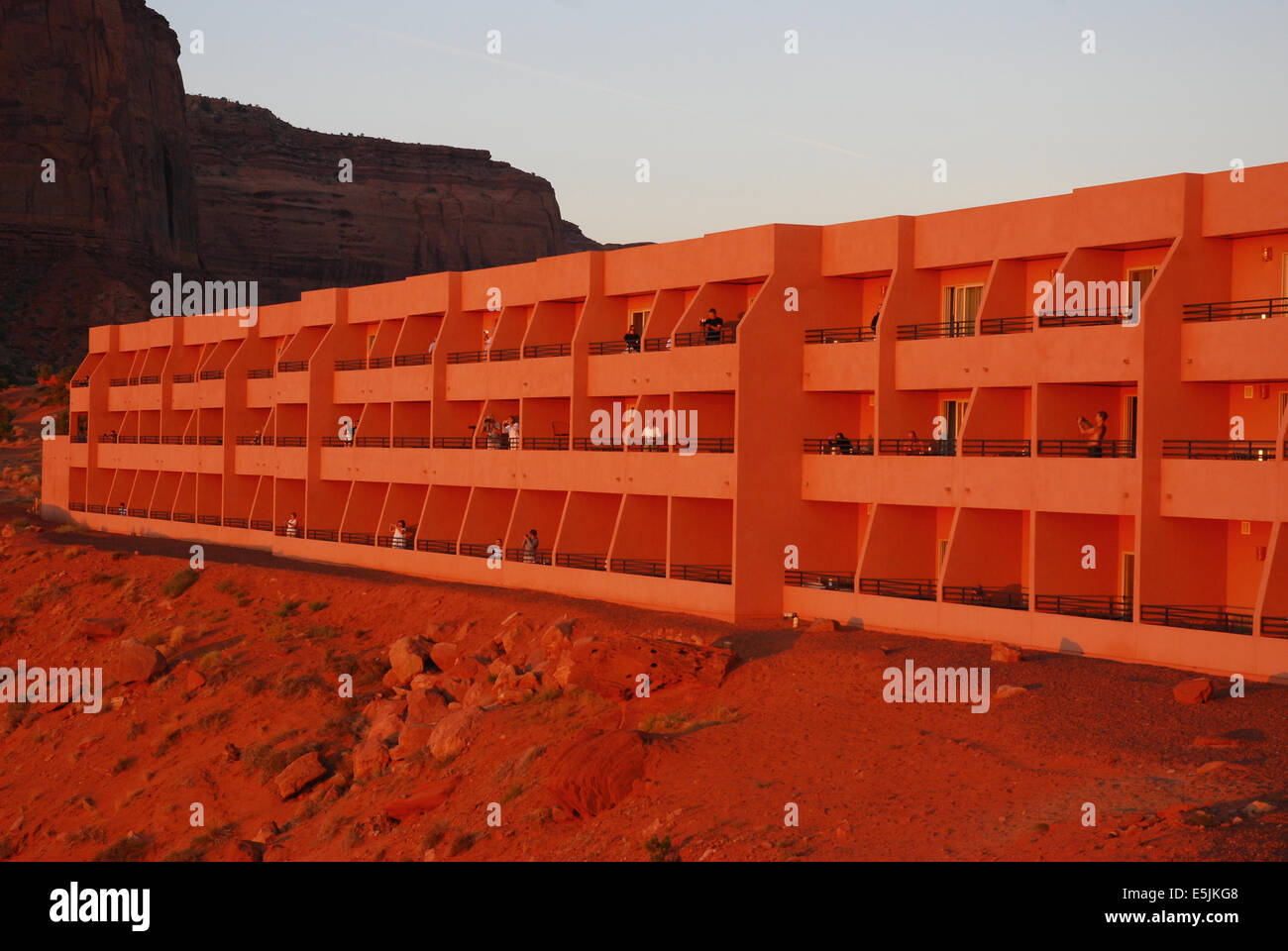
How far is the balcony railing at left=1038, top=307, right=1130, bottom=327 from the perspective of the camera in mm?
29500

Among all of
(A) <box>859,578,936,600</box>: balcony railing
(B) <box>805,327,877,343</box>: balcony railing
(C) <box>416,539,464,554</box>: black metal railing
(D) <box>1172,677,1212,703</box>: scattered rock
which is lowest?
(D) <box>1172,677,1212,703</box>: scattered rock

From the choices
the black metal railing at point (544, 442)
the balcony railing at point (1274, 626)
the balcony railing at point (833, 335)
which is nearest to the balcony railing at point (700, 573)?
the balcony railing at point (833, 335)

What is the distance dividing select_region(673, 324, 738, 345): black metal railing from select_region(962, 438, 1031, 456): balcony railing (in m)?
6.86

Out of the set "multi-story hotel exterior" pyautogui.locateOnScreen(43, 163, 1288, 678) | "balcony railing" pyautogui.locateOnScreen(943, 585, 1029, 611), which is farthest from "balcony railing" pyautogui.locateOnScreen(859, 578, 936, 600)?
"balcony railing" pyautogui.locateOnScreen(943, 585, 1029, 611)

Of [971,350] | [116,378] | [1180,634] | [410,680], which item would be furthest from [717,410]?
[116,378]

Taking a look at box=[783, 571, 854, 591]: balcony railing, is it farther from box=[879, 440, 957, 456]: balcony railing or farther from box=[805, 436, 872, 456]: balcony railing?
A: box=[879, 440, 957, 456]: balcony railing

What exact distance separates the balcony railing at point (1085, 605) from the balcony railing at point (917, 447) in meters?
4.67

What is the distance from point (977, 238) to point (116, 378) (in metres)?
48.8

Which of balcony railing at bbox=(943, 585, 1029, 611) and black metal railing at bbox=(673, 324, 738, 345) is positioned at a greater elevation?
black metal railing at bbox=(673, 324, 738, 345)

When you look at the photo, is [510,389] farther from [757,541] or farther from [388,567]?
[757,541]

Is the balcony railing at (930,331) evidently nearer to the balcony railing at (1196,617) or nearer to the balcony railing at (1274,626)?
the balcony railing at (1196,617)

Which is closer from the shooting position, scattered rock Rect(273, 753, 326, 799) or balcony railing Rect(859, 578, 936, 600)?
scattered rock Rect(273, 753, 326, 799)

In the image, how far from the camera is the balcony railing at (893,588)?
106ft

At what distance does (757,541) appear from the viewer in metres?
33.9
